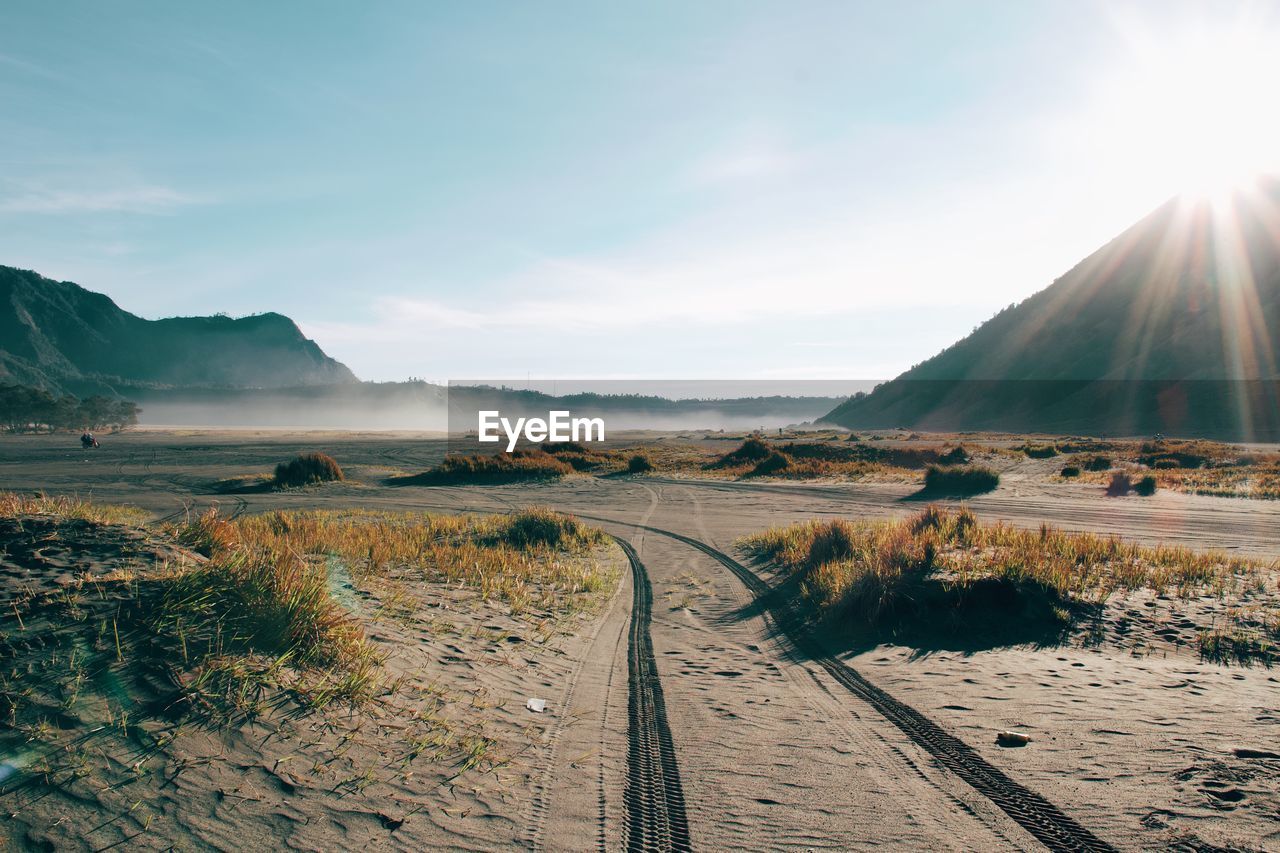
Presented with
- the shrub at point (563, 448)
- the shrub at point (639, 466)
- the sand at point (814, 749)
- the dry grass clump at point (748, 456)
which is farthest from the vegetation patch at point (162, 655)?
the shrub at point (563, 448)

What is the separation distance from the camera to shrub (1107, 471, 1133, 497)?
23.5m

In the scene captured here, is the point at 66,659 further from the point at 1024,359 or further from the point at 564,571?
the point at 1024,359

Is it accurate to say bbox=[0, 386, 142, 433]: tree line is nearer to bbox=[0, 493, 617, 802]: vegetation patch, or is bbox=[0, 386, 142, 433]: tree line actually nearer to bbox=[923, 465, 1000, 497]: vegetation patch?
bbox=[923, 465, 1000, 497]: vegetation patch

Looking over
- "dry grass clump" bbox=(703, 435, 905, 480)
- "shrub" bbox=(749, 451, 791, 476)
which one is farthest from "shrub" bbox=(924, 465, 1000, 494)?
"shrub" bbox=(749, 451, 791, 476)

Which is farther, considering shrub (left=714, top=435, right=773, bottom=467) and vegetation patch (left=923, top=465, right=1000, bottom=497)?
shrub (left=714, top=435, right=773, bottom=467)

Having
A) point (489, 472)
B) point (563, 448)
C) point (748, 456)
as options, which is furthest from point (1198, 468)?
point (563, 448)

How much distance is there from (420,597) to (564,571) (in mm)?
3324

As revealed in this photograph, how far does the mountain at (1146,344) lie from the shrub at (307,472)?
66998 millimetres

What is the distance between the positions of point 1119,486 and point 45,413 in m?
103

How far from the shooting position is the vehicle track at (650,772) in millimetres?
3688

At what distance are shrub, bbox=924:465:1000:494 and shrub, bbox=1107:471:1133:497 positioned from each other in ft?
12.3

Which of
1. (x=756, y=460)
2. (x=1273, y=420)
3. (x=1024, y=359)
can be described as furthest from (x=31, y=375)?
(x=1273, y=420)

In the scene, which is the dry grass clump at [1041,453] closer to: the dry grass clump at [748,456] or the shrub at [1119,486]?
the shrub at [1119,486]

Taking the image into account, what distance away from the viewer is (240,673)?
14.4 feet
